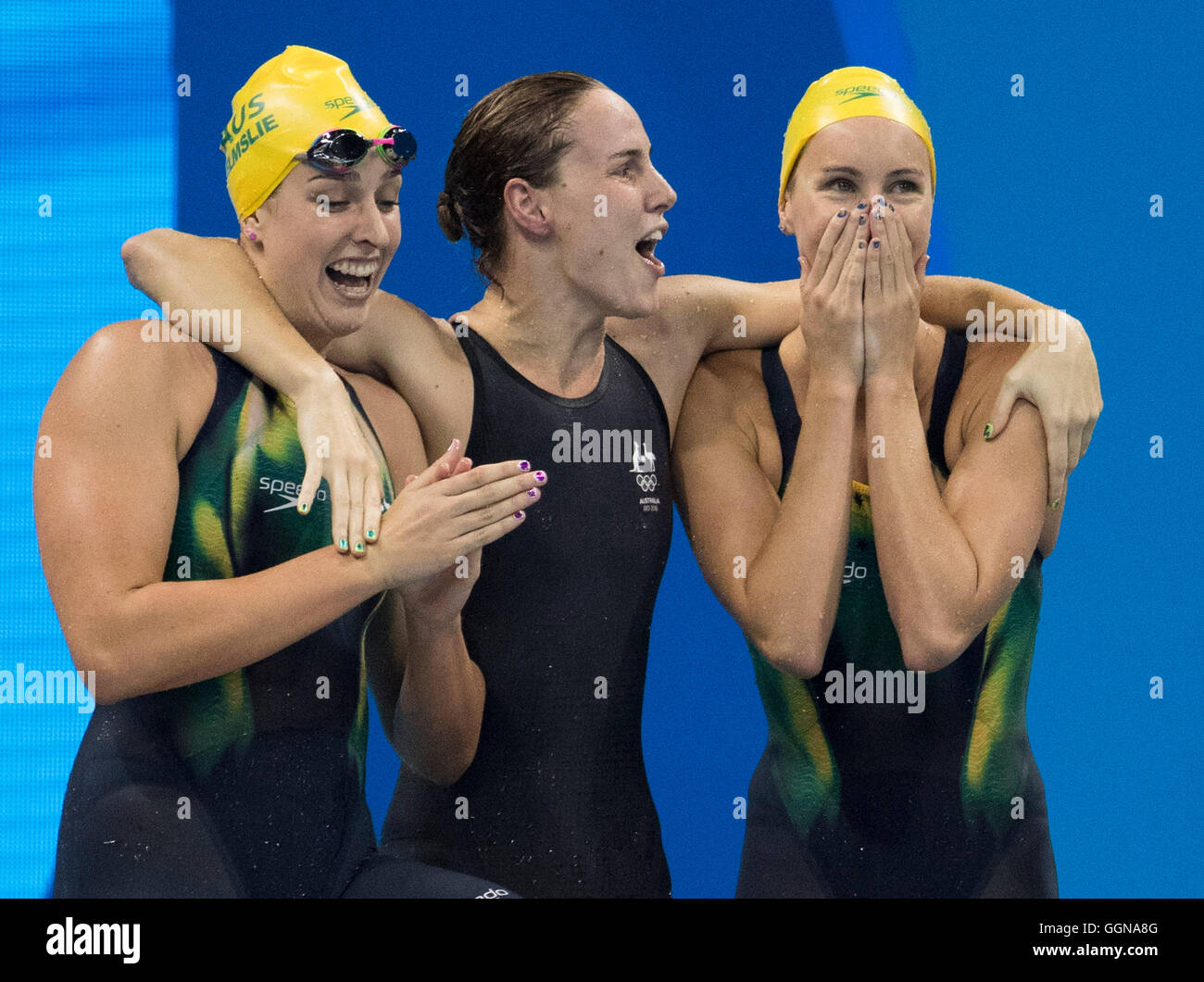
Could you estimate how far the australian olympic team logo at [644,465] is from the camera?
258 cm

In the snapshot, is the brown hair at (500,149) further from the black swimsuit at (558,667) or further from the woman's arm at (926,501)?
the woman's arm at (926,501)

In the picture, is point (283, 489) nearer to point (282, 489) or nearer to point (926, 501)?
point (282, 489)

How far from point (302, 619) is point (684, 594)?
161cm

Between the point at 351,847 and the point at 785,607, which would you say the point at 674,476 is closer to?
the point at 785,607

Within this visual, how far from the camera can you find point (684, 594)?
11.8 ft

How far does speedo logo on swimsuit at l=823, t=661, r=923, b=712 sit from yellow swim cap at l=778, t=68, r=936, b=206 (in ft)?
2.94

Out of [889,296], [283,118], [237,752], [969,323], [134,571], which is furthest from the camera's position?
[969,323]

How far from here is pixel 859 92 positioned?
8.46 ft

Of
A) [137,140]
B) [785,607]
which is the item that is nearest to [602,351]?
[785,607]

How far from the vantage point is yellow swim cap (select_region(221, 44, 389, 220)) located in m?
2.34

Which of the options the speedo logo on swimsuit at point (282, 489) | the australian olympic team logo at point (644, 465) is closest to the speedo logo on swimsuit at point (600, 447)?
the australian olympic team logo at point (644, 465)
